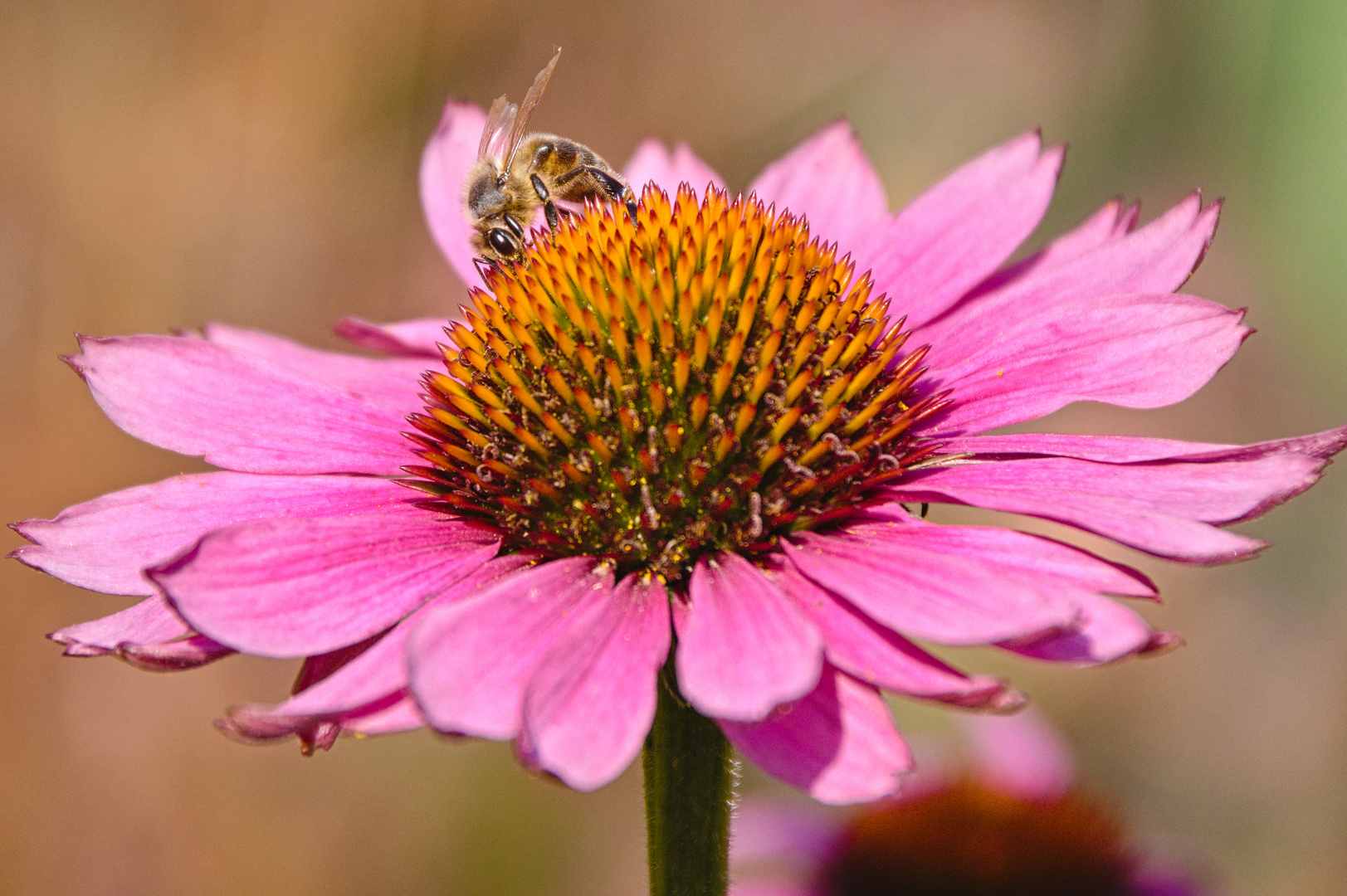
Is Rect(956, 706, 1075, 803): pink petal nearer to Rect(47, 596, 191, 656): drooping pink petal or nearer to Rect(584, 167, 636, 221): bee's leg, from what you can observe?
Rect(584, 167, 636, 221): bee's leg

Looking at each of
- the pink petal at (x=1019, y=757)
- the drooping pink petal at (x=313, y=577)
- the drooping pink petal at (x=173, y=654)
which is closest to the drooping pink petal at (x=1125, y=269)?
the drooping pink petal at (x=313, y=577)

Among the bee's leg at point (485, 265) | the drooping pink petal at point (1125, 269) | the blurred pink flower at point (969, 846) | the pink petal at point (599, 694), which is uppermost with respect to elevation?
the drooping pink petal at point (1125, 269)

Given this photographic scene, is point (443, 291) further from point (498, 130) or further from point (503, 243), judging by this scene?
point (503, 243)

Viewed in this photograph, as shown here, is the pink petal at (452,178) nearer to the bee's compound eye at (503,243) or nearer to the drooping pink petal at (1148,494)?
the bee's compound eye at (503,243)

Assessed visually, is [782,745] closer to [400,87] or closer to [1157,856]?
[1157,856]

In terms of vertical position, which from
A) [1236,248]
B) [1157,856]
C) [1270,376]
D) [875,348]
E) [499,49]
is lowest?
[1157,856]

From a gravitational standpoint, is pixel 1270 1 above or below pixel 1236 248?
above

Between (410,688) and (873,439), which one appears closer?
(410,688)

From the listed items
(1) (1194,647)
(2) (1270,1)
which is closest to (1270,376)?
(1) (1194,647)
